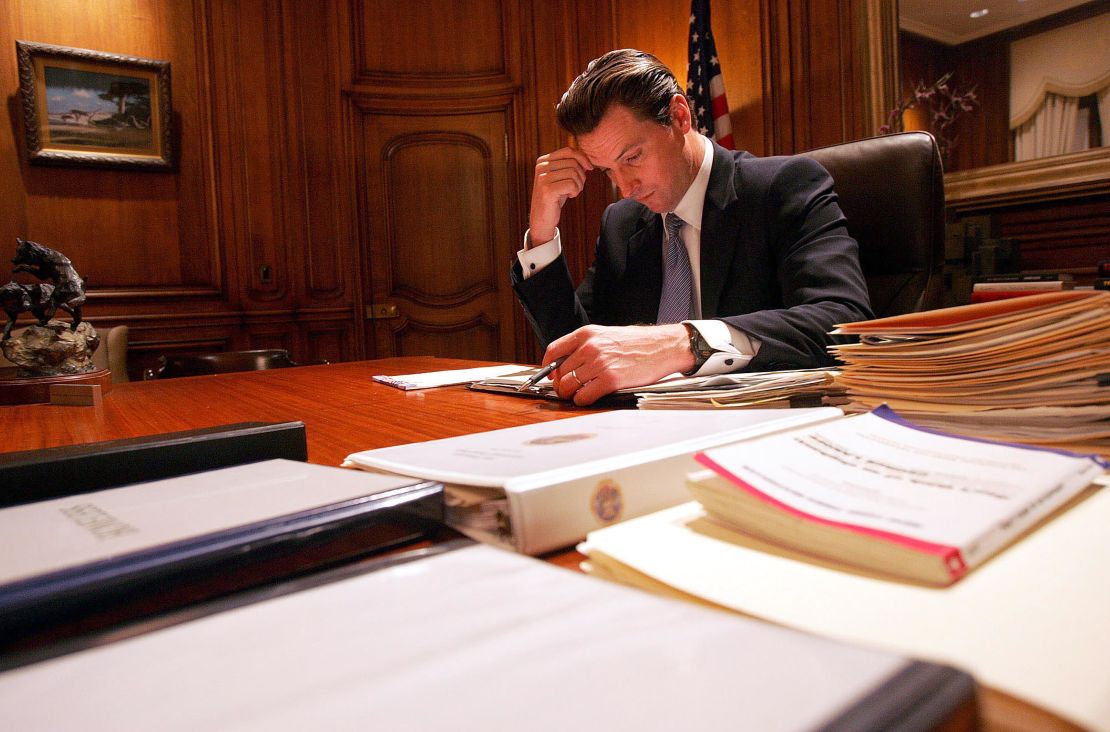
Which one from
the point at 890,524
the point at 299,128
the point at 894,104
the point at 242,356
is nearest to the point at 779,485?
the point at 890,524

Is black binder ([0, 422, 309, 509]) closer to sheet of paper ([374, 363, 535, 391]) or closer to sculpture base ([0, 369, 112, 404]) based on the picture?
sheet of paper ([374, 363, 535, 391])

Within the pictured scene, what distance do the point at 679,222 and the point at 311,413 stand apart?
3.46 feet

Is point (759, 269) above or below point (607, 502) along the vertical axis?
above

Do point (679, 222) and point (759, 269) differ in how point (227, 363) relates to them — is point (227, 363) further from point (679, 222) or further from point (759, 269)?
point (759, 269)

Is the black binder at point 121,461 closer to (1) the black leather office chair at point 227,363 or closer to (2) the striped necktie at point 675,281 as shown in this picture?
(2) the striped necktie at point 675,281

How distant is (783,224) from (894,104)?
1.80m

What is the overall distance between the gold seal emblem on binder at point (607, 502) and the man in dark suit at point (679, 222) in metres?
0.84

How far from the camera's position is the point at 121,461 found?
0.53 m

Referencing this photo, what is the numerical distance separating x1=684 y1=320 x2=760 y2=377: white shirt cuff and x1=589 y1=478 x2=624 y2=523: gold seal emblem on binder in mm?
618

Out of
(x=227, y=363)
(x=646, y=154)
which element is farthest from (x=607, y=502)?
(x=227, y=363)

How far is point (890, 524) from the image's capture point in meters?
0.33

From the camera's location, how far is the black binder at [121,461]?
497mm

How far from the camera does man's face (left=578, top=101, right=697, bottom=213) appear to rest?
5.34 ft

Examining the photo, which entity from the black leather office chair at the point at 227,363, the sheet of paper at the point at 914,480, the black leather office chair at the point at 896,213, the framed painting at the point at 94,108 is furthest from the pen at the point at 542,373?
the framed painting at the point at 94,108
